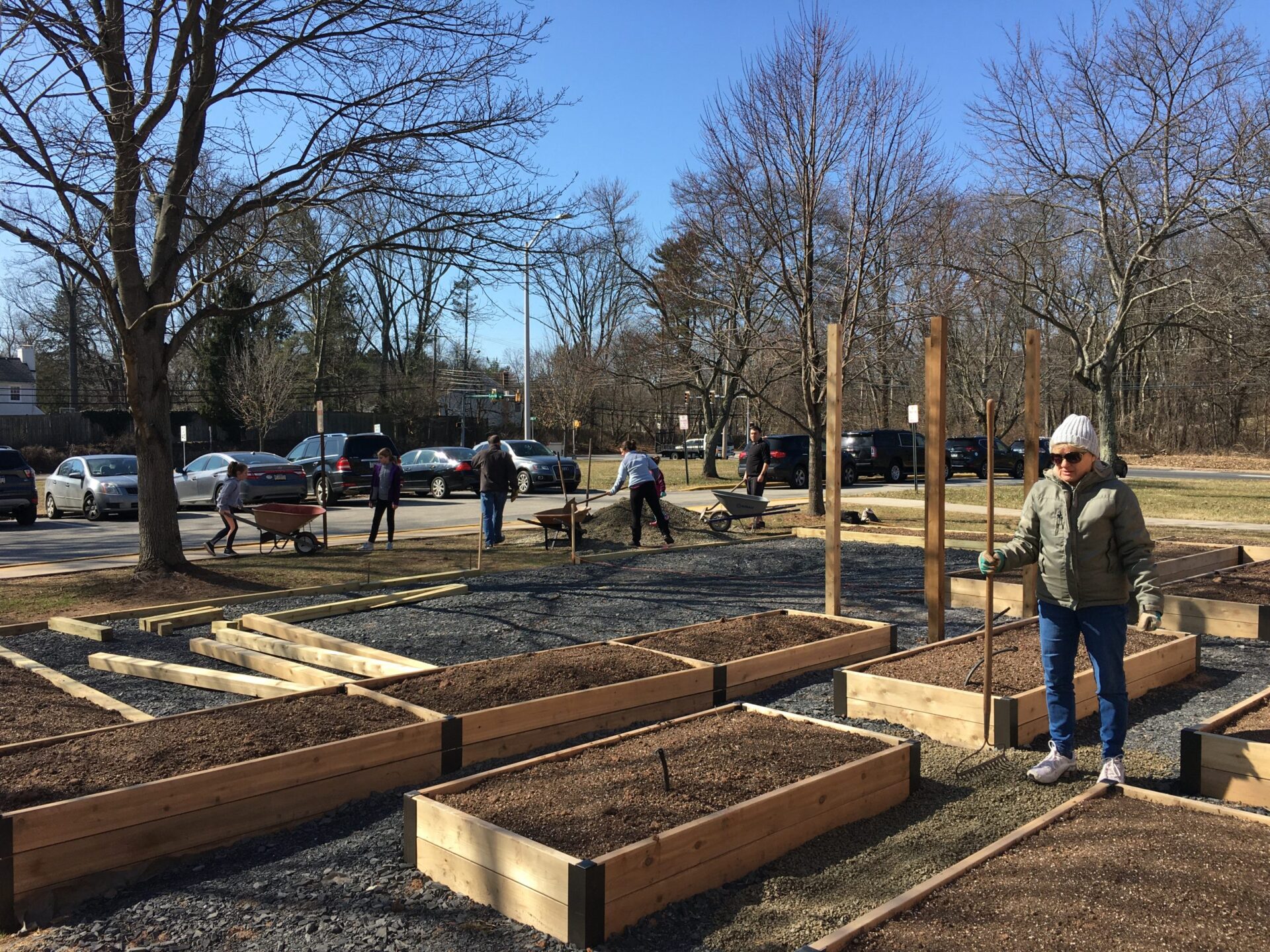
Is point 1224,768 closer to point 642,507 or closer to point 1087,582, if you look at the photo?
point 1087,582

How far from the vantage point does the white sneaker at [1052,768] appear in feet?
15.9

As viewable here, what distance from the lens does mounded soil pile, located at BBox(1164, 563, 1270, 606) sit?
9.09 m

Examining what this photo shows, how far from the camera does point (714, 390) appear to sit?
134 ft

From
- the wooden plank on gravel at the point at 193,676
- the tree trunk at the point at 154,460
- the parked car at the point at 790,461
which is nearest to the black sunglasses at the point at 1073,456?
the wooden plank on gravel at the point at 193,676

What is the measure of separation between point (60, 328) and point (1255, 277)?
5438cm

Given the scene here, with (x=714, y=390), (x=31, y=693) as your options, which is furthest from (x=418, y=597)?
(x=714, y=390)

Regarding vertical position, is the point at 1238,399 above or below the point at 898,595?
above

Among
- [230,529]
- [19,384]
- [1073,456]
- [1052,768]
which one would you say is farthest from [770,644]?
[19,384]

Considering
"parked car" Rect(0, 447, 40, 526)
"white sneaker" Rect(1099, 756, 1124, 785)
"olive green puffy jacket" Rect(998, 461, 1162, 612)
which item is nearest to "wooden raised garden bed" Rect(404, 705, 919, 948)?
"white sneaker" Rect(1099, 756, 1124, 785)

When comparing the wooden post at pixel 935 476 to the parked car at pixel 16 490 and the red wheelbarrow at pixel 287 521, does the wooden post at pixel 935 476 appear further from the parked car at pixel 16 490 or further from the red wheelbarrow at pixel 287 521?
the parked car at pixel 16 490

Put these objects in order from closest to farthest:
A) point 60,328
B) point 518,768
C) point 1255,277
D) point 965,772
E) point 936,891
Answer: point 936,891 → point 518,768 → point 965,772 → point 1255,277 → point 60,328

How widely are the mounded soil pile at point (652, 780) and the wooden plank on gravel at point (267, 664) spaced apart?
6.64ft

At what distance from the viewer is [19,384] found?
59.2 metres

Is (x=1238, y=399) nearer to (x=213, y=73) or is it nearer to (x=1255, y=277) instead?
(x=1255, y=277)
